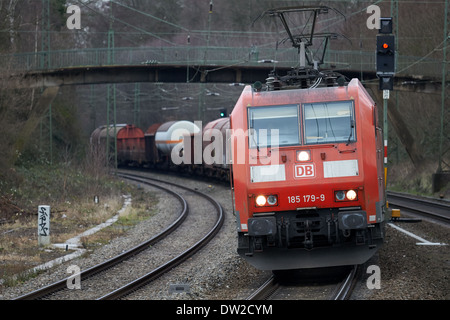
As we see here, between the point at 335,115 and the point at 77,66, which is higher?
the point at 77,66

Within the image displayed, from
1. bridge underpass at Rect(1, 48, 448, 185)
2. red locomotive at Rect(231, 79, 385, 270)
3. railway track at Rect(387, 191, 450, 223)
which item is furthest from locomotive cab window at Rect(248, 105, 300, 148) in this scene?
bridge underpass at Rect(1, 48, 448, 185)

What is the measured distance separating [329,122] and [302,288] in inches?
103

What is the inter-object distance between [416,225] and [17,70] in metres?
18.8

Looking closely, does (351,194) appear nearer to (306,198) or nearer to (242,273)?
(306,198)

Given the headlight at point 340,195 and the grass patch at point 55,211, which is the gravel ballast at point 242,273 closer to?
the grass patch at point 55,211

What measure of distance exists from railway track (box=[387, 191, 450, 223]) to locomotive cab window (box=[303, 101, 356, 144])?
10027 millimetres

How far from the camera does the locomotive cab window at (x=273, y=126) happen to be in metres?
10.9

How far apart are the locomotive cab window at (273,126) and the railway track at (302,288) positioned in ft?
7.21

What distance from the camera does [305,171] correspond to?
34.9 ft

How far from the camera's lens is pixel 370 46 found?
43.2 meters

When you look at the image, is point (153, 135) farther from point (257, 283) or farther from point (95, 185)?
point (257, 283)

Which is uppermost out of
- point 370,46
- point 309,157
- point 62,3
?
point 62,3

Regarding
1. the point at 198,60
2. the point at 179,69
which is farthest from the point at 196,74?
the point at 179,69
